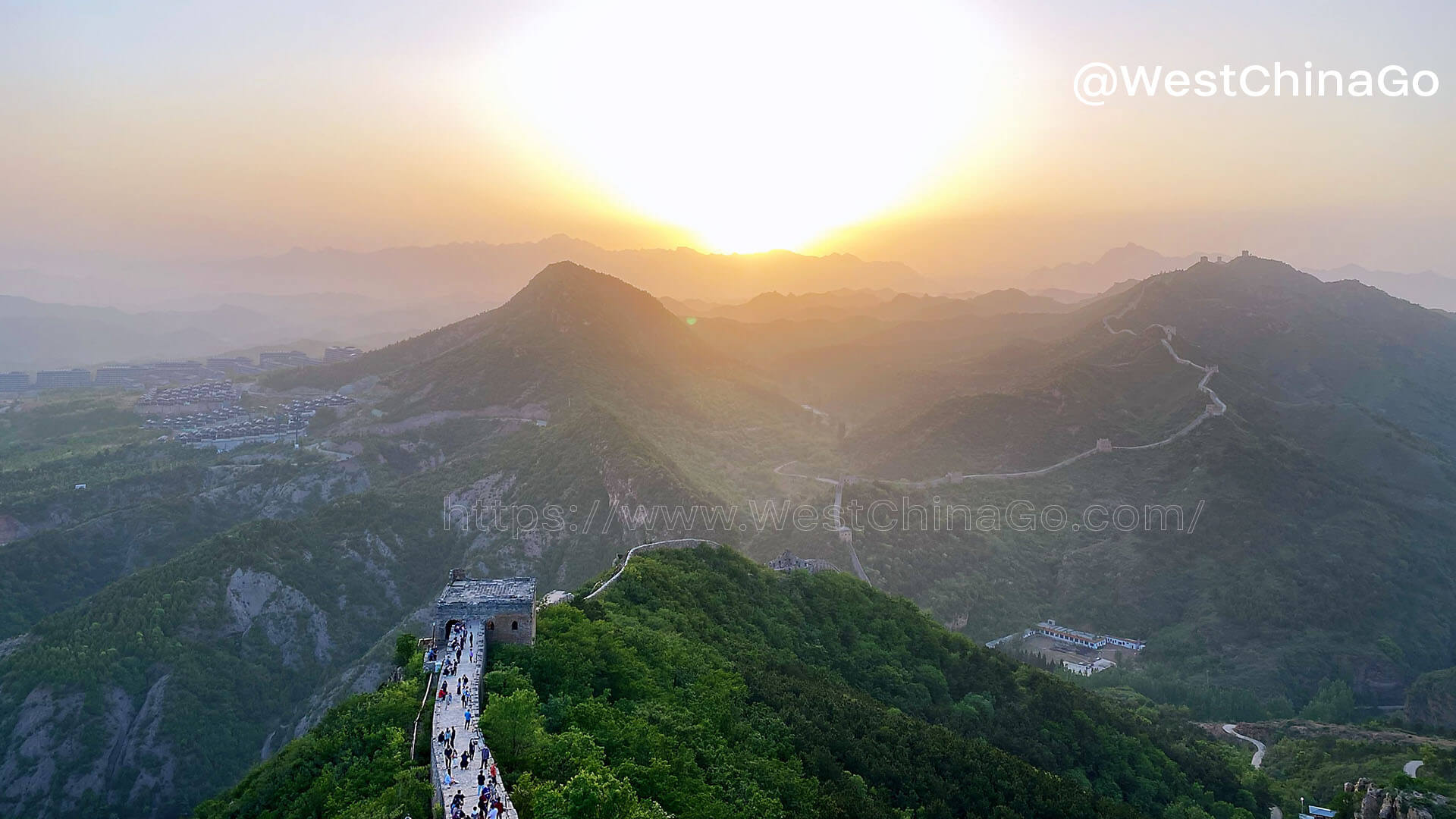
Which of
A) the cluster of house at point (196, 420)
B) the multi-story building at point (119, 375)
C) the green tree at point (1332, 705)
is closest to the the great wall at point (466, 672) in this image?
the green tree at point (1332, 705)

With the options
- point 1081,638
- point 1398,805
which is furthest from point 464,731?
point 1081,638

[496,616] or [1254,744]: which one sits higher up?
[496,616]

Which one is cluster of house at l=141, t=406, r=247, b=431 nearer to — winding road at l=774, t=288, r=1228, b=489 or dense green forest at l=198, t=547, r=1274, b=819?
winding road at l=774, t=288, r=1228, b=489

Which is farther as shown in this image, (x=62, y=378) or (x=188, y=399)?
(x=62, y=378)

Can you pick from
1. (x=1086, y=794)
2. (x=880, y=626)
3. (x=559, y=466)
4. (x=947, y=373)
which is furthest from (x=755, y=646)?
(x=947, y=373)

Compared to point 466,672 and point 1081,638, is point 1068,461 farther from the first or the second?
point 466,672

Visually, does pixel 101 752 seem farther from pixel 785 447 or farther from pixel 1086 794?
pixel 785 447

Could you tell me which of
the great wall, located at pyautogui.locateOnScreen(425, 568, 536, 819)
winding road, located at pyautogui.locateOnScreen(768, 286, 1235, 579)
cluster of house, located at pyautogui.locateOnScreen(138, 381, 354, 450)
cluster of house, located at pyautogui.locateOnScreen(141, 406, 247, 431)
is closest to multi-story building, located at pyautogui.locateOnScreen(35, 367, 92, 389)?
cluster of house, located at pyautogui.locateOnScreen(138, 381, 354, 450)
